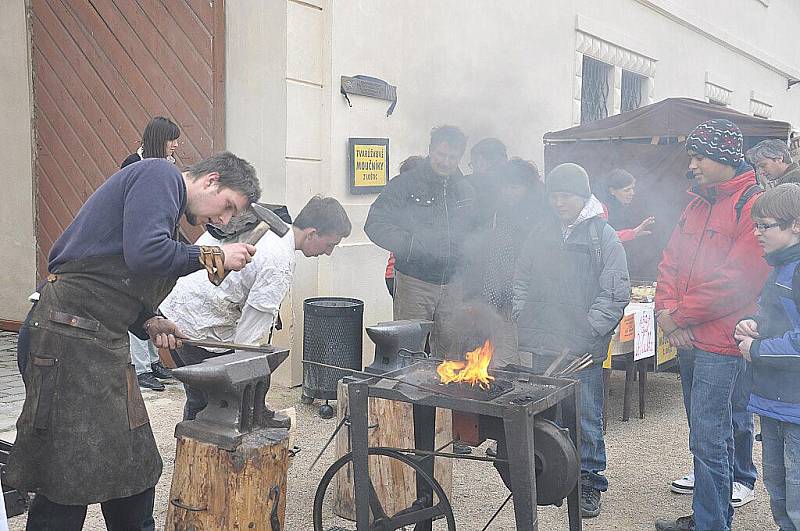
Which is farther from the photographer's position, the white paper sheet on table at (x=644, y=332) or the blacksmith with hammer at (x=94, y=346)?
the white paper sheet on table at (x=644, y=332)

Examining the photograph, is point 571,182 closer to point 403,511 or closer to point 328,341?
point 403,511

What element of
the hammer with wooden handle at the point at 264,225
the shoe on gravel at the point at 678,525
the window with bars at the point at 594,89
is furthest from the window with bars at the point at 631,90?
the hammer with wooden handle at the point at 264,225

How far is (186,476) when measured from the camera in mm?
3100

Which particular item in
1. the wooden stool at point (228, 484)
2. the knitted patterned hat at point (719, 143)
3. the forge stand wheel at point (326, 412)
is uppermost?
the knitted patterned hat at point (719, 143)

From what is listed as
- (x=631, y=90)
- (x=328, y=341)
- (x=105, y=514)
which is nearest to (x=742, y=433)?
(x=328, y=341)

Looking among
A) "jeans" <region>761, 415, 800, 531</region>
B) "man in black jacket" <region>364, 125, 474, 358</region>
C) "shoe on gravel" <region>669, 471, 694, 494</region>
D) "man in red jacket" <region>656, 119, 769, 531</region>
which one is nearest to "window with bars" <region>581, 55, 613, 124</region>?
"man in black jacket" <region>364, 125, 474, 358</region>

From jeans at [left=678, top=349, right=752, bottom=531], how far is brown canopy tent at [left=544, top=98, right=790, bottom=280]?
13.4ft

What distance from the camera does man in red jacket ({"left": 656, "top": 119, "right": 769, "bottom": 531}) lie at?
3.89m

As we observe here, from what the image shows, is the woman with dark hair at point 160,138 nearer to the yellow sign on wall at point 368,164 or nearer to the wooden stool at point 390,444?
the yellow sign on wall at point 368,164

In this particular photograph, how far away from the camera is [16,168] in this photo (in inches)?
302

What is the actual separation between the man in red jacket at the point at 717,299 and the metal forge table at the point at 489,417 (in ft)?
2.23

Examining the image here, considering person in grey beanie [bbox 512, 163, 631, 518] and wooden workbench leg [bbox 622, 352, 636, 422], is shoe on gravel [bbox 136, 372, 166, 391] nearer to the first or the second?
person in grey beanie [bbox 512, 163, 631, 518]

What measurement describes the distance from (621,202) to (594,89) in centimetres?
477

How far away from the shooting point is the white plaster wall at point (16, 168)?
7508 mm
